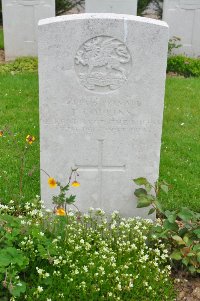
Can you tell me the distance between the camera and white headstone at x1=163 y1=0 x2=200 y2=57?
1041cm

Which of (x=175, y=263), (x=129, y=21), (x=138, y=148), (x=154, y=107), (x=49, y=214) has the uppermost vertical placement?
(x=129, y=21)

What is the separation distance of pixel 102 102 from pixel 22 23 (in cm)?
683

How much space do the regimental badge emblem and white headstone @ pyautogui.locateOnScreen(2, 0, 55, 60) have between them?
6.71 metres

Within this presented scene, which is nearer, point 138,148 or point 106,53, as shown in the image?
point 106,53

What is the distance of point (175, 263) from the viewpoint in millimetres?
3807

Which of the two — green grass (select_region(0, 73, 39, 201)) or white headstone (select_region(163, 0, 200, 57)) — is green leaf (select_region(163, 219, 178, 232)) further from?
white headstone (select_region(163, 0, 200, 57))

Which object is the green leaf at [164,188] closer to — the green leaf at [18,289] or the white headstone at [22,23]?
the green leaf at [18,289]

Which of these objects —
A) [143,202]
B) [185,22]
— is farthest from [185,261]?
[185,22]

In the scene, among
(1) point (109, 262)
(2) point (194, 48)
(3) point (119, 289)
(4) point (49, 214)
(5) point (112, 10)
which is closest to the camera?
(3) point (119, 289)

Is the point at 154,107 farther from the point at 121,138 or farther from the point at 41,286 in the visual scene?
the point at 41,286

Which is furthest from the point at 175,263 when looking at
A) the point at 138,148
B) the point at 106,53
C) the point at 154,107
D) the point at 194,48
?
the point at 194,48

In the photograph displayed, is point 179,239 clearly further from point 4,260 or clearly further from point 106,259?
point 4,260

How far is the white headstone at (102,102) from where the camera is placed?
11.9 ft

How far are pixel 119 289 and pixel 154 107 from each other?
4.60 feet
